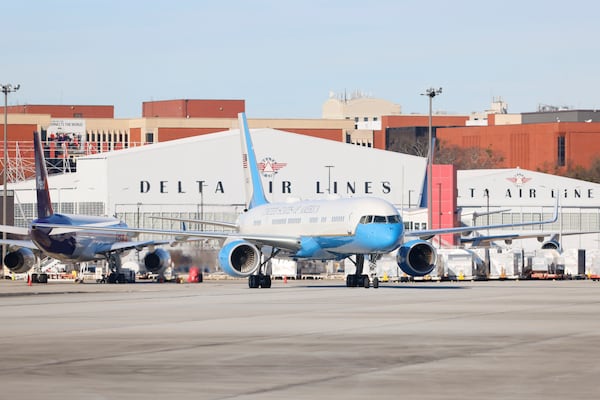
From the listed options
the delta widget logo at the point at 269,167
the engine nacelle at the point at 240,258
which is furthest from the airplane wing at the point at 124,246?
the delta widget logo at the point at 269,167

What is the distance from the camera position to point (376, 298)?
4619 cm

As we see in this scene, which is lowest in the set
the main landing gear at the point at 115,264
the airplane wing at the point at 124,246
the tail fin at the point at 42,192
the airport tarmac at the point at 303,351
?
the airport tarmac at the point at 303,351

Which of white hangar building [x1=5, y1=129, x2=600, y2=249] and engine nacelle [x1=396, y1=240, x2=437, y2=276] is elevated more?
white hangar building [x1=5, y1=129, x2=600, y2=249]

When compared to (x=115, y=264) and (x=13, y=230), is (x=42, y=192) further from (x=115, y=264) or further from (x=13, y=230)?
(x=115, y=264)

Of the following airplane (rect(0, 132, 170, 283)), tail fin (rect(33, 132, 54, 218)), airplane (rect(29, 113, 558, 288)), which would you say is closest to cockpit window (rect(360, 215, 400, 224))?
airplane (rect(29, 113, 558, 288))

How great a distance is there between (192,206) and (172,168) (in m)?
3.93

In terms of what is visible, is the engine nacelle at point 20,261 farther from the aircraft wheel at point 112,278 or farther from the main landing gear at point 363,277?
the main landing gear at point 363,277

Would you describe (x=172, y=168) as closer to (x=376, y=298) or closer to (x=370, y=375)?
(x=376, y=298)

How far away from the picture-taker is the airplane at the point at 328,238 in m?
56.8

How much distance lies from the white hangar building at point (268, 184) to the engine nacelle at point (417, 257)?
57722 millimetres

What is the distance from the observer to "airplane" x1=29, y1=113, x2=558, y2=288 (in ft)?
186

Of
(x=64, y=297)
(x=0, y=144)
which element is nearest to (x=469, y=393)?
(x=64, y=297)

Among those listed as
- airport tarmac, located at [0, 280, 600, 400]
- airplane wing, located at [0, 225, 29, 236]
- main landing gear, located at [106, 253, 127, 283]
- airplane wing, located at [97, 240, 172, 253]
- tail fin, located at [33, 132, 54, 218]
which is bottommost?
airport tarmac, located at [0, 280, 600, 400]

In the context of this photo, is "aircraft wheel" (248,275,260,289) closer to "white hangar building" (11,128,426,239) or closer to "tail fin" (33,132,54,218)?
"tail fin" (33,132,54,218)
